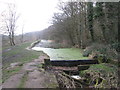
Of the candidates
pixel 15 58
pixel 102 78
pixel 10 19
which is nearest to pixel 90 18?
pixel 15 58

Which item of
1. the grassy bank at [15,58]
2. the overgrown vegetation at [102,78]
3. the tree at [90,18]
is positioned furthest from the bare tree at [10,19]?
the overgrown vegetation at [102,78]

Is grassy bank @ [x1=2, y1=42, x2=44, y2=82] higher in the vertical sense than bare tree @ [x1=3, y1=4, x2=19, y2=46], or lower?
lower

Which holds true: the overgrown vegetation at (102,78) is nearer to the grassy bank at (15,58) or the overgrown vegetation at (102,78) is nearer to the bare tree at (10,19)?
the grassy bank at (15,58)

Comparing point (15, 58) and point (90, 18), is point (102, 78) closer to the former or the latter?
point (15, 58)

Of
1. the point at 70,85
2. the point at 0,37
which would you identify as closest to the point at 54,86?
the point at 70,85

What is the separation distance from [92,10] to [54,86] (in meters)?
11.0

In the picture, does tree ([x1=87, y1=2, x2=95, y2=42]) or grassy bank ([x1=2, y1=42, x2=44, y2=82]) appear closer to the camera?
grassy bank ([x1=2, y1=42, x2=44, y2=82])

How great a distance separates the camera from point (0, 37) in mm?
20094

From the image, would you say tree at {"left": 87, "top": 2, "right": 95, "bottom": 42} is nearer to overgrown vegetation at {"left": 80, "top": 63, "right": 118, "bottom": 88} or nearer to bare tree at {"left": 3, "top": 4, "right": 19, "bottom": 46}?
overgrown vegetation at {"left": 80, "top": 63, "right": 118, "bottom": 88}

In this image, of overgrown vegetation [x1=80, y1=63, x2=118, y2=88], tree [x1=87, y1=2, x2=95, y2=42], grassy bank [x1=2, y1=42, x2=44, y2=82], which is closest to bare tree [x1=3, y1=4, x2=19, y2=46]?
grassy bank [x1=2, y1=42, x2=44, y2=82]

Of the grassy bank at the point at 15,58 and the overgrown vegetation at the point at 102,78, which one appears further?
the grassy bank at the point at 15,58

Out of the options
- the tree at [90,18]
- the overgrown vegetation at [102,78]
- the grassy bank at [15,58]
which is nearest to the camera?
the overgrown vegetation at [102,78]

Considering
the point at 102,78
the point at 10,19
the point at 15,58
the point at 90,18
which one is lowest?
the point at 102,78

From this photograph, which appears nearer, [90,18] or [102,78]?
[102,78]
